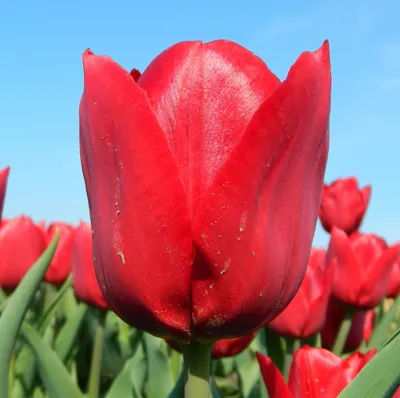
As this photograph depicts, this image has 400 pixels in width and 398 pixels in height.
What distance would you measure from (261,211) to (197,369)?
14cm

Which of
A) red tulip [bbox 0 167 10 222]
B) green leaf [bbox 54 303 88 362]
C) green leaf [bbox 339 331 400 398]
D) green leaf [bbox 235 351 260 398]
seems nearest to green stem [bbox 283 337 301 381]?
green leaf [bbox 235 351 260 398]

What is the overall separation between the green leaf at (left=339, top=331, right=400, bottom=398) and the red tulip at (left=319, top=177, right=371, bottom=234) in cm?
211

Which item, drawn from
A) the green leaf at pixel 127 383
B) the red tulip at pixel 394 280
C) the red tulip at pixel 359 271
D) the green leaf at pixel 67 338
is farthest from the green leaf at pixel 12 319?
the red tulip at pixel 394 280

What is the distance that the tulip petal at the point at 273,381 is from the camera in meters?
0.68

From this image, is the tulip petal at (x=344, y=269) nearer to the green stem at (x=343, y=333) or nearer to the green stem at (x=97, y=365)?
the green stem at (x=343, y=333)

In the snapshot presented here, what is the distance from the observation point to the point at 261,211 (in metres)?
0.49

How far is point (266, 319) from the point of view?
0.52m

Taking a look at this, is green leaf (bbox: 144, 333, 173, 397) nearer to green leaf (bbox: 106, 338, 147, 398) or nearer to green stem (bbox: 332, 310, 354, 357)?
green leaf (bbox: 106, 338, 147, 398)

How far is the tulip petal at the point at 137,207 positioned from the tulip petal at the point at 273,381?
21 cm

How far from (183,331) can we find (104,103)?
0.18m

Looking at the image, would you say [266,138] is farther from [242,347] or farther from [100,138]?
[242,347]

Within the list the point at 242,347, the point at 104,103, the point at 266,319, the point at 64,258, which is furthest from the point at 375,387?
the point at 64,258

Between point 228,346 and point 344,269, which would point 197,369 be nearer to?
point 228,346

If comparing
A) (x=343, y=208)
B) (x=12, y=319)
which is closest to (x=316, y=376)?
(x=12, y=319)
